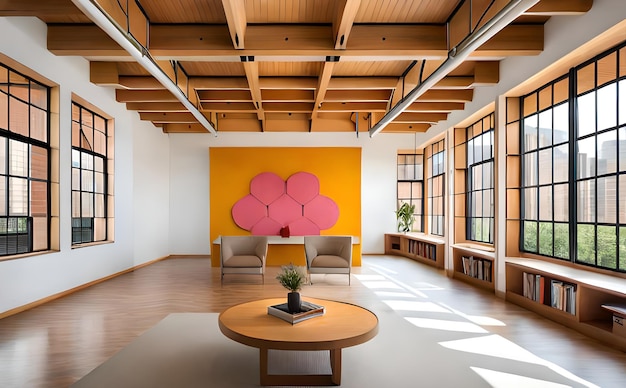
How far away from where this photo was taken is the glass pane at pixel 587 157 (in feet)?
16.2

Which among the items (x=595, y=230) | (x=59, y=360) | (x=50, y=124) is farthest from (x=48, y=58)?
(x=595, y=230)

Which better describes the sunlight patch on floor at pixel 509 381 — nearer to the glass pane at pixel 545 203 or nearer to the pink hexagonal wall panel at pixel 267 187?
the glass pane at pixel 545 203

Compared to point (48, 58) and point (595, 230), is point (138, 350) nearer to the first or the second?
point (48, 58)

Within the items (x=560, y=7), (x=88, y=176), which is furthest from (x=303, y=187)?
(x=560, y=7)

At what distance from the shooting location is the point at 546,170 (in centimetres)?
593

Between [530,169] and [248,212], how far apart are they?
21.6ft

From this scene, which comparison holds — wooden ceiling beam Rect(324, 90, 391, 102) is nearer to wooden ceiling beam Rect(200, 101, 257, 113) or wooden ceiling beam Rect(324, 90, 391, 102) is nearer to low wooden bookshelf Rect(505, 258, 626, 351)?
wooden ceiling beam Rect(200, 101, 257, 113)

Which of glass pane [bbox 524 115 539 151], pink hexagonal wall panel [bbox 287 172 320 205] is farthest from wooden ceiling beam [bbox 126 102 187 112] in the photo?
glass pane [bbox 524 115 539 151]

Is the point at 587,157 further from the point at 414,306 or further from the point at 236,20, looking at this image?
the point at 236,20

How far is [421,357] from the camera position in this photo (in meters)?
3.78

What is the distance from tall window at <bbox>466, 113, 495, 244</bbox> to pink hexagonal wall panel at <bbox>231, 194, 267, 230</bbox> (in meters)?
5.04

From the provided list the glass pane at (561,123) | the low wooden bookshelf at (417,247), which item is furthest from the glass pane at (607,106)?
the low wooden bookshelf at (417,247)

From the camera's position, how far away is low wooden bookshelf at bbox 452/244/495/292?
22.5 ft

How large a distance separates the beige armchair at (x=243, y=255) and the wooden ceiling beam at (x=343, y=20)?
13.3ft
